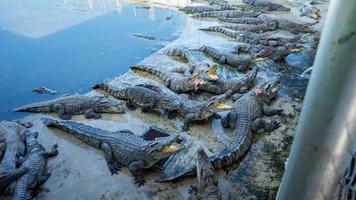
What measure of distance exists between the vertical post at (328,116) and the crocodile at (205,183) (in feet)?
5.98

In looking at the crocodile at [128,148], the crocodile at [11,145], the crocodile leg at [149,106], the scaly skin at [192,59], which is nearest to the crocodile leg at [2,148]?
the crocodile at [11,145]

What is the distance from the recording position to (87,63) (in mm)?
6328

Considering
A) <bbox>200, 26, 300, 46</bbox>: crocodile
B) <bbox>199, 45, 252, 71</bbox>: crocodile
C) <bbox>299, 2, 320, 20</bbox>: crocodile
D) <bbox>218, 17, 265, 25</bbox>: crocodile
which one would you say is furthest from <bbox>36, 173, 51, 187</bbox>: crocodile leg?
<bbox>299, 2, 320, 20</bbox>: crocodile

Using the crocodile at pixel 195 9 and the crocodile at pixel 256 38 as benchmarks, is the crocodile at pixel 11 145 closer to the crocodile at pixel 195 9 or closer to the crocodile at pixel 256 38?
the crocodile at pixel 256 38

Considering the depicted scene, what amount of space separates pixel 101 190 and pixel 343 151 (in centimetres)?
270

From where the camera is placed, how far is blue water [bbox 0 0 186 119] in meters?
5.55

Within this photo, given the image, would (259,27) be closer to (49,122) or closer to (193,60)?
(193,60)

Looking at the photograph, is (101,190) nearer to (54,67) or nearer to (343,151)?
(343,151)

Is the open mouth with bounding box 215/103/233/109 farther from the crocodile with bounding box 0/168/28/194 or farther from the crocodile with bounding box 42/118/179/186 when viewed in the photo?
the crocodile with bounding box 0/168/28/194

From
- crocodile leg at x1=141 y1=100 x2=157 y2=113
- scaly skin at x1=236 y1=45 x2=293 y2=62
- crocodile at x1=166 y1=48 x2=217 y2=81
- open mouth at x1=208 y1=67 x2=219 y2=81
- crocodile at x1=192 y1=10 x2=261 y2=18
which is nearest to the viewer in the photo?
crocodile leg at x1=141 y1=100 x2=157 y2=113

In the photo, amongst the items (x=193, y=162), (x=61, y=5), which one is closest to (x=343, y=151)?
(x=193, y=162)

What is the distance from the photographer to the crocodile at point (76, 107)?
4.62m

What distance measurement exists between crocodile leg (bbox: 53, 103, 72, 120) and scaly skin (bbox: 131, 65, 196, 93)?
69.0 inches

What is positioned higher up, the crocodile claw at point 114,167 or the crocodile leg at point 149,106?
the crocodile leg at point 149,106
